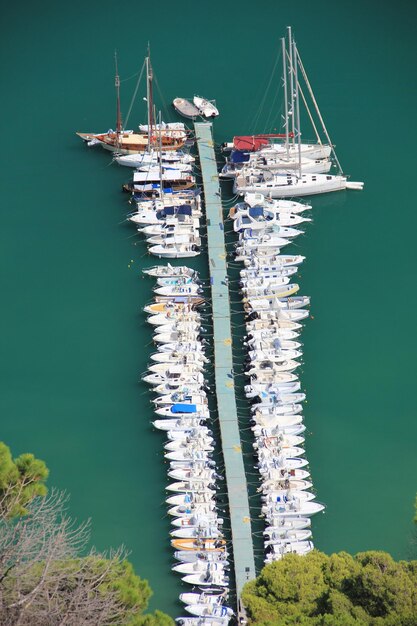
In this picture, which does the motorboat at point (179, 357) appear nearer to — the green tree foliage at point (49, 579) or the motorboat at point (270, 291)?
the motorboat at point (270, 291)

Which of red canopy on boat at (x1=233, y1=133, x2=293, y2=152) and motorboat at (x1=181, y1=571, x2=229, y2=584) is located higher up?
red canopy on boat at (x1=233, y1=133, x2=293, y2=152)

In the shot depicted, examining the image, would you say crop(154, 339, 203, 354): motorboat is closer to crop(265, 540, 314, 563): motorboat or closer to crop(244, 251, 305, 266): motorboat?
crop(244, 251, 305, 266): motorboat

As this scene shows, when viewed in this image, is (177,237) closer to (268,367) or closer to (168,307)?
(168,307)

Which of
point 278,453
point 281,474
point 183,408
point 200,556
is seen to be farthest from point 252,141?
point 200,556

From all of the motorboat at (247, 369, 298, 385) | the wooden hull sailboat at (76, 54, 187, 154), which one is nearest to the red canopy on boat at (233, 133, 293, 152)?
the wooden hull sailboat at (76, 54, 187, 154)

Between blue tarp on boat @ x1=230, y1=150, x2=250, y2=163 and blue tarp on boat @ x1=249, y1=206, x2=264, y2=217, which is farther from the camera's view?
blue tarp on boat @ x1=230, y1=150, x2=250, y2=163

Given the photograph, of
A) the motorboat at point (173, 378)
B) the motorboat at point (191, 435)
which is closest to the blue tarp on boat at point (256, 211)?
the motorboat at point (173, 378)

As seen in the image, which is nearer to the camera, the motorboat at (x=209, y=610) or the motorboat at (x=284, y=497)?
the motorboat at (x=209, y=610)
